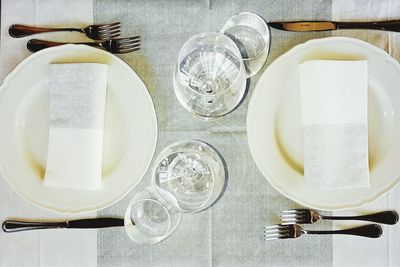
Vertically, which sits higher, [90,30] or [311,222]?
[90,30]

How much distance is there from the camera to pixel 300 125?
0.93 metres

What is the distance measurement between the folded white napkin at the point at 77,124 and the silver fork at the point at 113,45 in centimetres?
5

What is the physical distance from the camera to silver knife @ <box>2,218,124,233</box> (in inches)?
36.8

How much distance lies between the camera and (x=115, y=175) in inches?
36.6

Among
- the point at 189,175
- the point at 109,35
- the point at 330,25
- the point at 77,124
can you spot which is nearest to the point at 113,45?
the point at 109,35

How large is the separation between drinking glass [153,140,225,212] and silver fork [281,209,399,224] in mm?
128

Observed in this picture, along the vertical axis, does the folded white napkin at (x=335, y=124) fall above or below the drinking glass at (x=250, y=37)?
below

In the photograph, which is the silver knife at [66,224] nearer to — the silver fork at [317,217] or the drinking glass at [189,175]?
the drinking glass at [189,175]

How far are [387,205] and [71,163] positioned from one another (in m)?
Answer: 0.55


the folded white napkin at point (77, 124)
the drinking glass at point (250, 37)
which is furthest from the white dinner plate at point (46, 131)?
the drinking glass at point (250, 37)

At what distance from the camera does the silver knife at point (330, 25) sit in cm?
93

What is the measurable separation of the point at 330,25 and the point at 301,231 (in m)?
0.36

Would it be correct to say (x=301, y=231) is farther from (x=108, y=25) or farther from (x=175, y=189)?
(x=108, y=25)

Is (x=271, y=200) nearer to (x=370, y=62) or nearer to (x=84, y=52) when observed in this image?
(x=370, y=62)
